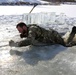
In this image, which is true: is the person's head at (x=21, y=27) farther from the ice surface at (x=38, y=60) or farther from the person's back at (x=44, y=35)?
the ice surface at (x=38, y=60)

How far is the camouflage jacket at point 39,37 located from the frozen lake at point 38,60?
128 millimetres

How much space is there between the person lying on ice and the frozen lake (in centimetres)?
13

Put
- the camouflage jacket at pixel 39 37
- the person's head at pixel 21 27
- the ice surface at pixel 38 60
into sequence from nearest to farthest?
1. the ice surface at pixel 38 60
2. the person's head at pixel 21 27
3. the camouflage jacket at pixel 39 37

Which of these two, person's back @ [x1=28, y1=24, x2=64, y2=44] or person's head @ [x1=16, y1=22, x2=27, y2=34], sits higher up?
person's head @ [x1=16, y1=22, x2=27, y2=34]

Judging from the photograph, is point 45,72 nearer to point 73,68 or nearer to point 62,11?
point 73,68

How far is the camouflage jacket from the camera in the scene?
173 inches

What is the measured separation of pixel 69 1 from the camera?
1586cm

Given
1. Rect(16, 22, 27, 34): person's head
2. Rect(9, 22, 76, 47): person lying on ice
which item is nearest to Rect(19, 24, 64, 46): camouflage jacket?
Rect(9, 22, 76, 47): person lying on ice

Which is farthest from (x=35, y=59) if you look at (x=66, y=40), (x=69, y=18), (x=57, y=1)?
(x=57, y=1)

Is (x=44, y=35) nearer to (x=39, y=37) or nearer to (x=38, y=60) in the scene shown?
(x=39, y=37)

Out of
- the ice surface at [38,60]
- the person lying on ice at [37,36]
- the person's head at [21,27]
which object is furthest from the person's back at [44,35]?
the ice surface at [38,60]

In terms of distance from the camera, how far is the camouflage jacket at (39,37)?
Answer: 14.4ft

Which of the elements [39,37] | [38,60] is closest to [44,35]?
[39,37]

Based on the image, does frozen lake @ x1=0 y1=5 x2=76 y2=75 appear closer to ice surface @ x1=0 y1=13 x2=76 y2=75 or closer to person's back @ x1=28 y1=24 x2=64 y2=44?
ice surface @ x1=0 y1=13 x2=76 y2=75
